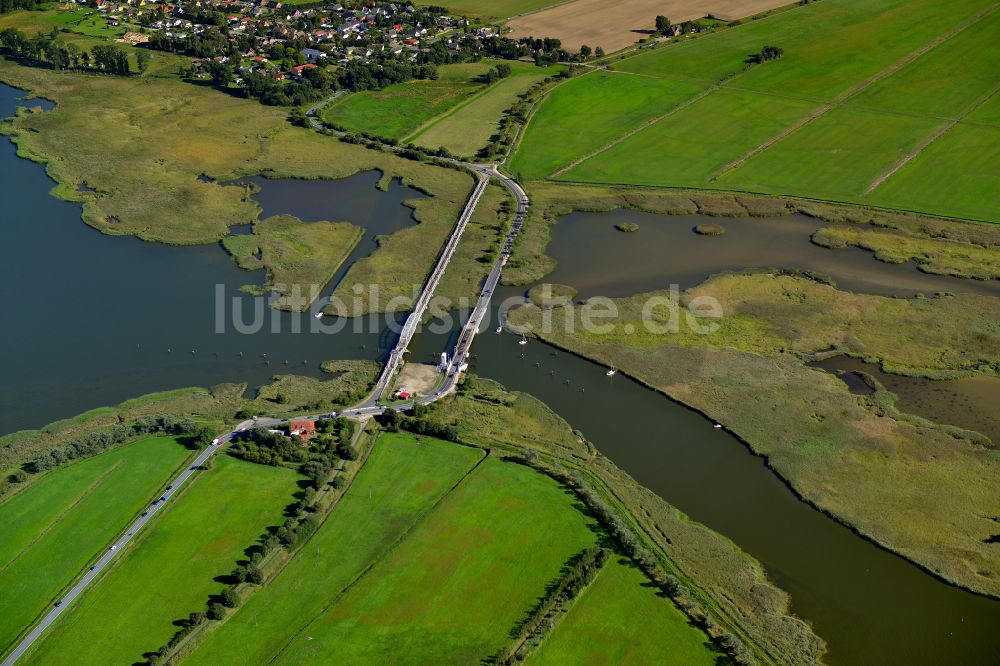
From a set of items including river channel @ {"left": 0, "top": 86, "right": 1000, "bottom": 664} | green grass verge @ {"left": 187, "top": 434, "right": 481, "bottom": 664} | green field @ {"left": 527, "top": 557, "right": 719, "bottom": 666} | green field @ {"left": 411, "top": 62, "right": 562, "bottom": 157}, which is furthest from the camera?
green field @ {"left": 411, "top": 62, "right": 562, "bottom": 157}

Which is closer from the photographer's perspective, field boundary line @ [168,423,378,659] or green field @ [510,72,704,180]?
field boundary line @ [168,423,378,659]

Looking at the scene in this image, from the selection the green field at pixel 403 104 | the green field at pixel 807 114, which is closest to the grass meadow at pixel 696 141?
the green field at pixel 807 114

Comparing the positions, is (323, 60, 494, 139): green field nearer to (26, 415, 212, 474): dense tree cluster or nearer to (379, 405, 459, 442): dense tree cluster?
(379, 405, 459, 442): dense tree cluster

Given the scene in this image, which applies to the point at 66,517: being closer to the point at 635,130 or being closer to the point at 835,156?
the point at 635,130

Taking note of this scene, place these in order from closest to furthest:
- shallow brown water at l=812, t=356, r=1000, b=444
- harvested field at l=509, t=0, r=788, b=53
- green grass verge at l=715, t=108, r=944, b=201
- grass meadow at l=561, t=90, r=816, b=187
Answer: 1. shallow brown water at l=812, t=356, r=1000, b=444
2. green grass verge at l=715, t=108, r=944, b=201
3. grass meadow at l=561, t=90, r=816, b=187
4. harvested field at l=509, t=0, r=788, b=53

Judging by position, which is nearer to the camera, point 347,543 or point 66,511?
point 347,543

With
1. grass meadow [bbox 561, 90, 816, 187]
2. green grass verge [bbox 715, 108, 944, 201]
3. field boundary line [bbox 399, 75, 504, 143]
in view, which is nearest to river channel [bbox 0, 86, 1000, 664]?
grass meadow [bbox 561, 90, 816, 187]

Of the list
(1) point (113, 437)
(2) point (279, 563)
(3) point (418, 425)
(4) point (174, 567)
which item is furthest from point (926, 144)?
(4) point (174, 567)
